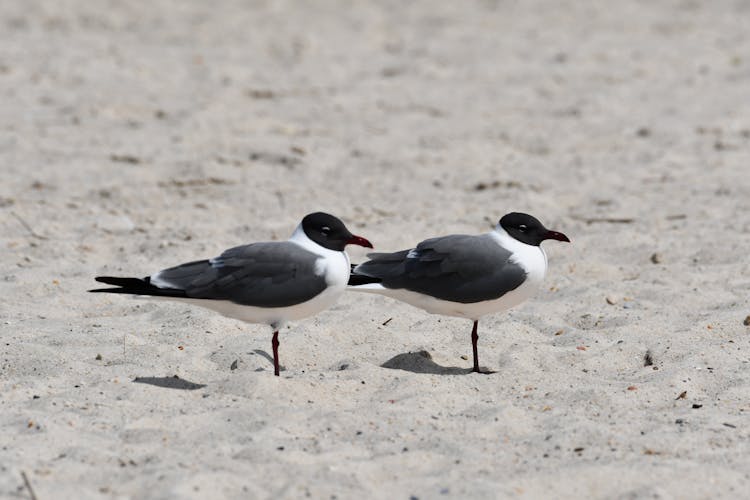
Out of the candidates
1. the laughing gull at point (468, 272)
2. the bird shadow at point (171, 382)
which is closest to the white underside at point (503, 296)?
the laughing gull at point (468, 272)

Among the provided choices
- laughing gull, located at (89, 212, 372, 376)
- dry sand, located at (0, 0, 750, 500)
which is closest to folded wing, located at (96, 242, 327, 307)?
laughing gull, located at (89, 212, 372, 376)

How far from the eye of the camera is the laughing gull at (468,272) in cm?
501

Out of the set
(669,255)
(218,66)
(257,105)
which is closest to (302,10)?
(218,66)

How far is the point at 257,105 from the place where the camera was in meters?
9.92

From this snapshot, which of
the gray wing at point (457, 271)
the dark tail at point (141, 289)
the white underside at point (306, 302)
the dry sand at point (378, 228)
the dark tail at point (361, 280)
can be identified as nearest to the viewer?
the dry sand at point (378, 228)

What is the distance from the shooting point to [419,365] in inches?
202

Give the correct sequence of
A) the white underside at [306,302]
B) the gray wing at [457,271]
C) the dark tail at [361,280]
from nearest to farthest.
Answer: the white underside at [306,302] < the gray wing at [457,271] < the dark tail at [361,280]

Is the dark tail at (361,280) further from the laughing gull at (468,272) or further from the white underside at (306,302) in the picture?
the white underside at (306,302)

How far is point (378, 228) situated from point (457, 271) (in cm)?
235

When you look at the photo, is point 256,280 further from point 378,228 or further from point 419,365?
point 378,228

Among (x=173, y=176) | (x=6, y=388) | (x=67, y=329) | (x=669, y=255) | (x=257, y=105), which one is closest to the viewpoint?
(x=6, y=388)

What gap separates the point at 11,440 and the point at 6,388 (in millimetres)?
570

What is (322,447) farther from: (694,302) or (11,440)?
(694,302)

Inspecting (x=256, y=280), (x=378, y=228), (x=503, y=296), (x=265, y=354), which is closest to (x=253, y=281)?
(x=256, y=280)
